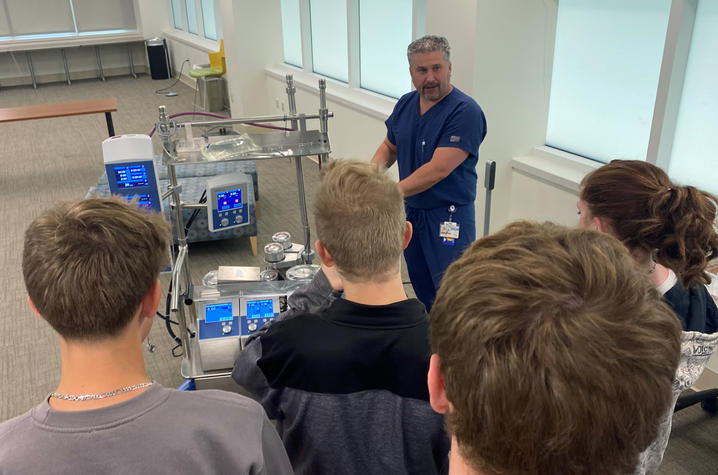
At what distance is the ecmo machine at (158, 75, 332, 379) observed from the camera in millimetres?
1924

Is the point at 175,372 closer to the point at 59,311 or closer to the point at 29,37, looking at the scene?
the point at 59,311

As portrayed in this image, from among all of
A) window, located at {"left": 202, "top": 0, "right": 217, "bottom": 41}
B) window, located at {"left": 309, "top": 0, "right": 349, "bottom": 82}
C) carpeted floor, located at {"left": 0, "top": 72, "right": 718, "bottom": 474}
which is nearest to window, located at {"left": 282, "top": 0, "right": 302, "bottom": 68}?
window, located at {"left": 309, "top": 0, "right": 349, "bottom": 82}

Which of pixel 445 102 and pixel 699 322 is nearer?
pixel 699 322

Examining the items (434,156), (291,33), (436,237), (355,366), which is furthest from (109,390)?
(291,33)

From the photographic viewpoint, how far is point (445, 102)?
2.52 m

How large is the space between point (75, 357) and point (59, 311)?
8cm

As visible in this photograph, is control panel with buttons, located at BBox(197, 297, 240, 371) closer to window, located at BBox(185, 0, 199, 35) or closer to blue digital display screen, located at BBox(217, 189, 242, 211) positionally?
blue digital display screen, located at BBox(217, 189, 242, 211)

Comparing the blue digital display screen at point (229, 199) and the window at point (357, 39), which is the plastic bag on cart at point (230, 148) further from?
the window at point (357, 39)

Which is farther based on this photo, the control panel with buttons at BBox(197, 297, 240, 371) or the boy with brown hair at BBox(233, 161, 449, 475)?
the control panel with buttons at BBox(197, 297, 240, 371)

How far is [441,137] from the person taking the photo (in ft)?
8.26

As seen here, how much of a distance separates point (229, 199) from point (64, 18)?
33.9 feet

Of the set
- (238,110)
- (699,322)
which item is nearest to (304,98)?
(238,110)

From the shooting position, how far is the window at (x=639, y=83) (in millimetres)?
2582

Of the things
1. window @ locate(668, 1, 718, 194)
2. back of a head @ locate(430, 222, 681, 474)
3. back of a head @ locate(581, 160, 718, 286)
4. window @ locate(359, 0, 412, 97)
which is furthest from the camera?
window @ locate(359, 0, 412, 97)
